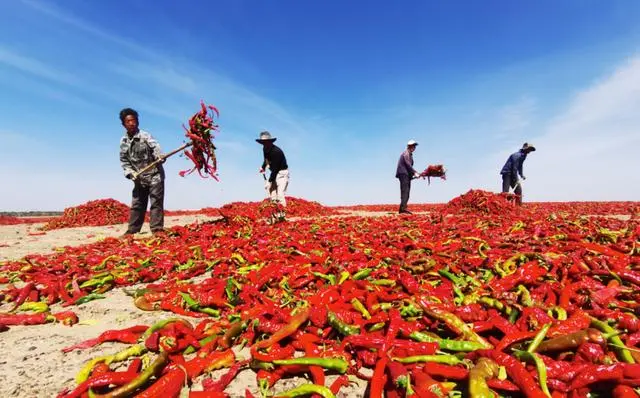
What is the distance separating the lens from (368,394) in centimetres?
260

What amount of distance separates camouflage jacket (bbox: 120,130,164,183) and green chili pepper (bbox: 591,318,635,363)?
975cm

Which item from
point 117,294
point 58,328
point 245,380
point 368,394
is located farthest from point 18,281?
point 368,394

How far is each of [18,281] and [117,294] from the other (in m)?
2.26

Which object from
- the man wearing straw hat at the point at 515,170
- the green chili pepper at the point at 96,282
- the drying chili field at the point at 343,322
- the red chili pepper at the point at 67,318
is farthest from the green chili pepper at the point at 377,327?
the man wearing straw hat at the point at 515,170

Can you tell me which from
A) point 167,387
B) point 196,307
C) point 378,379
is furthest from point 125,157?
point 378,379

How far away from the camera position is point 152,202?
962 cm

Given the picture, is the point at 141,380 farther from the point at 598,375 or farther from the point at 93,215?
the point at 93,215

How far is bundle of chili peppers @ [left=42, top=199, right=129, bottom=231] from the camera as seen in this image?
1764cm

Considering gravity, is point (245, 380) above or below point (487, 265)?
below

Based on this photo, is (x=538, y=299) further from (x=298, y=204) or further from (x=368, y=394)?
(x=298, y=204)

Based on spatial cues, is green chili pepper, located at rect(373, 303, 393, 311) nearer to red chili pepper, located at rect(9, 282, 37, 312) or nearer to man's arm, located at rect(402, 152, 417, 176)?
red chili pepper, located at rect(9, 282, 37, 312)

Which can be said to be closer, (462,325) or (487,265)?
(462,325)

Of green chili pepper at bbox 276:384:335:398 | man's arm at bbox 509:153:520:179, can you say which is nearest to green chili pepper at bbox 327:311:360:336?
green chili pepper at bbox 276:384:335:398

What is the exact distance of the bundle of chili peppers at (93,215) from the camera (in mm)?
17644
